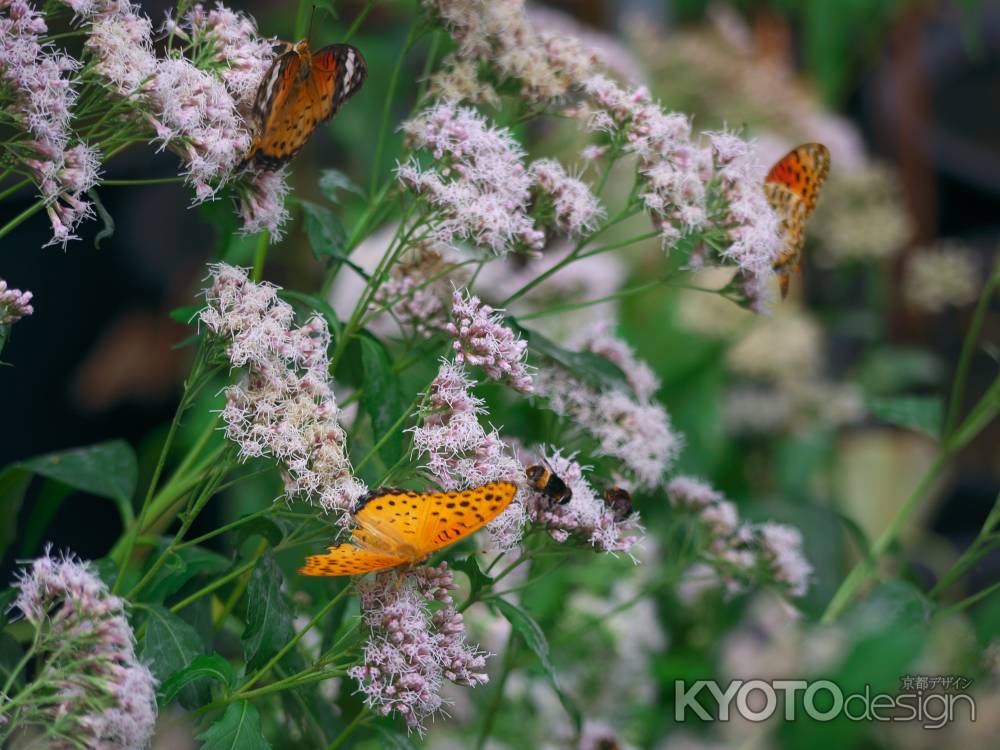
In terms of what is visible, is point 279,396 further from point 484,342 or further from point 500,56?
point 500,56

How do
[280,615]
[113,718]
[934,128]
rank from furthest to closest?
[934,128] < [280,615] < [113,718]

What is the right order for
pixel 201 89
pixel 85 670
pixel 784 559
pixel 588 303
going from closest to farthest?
pixel 85 670 < pixel 201 89 < pixel 588 303 < pixel 784 559

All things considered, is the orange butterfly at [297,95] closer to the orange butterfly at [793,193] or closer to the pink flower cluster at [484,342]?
the pink flower cluster at [484,342]

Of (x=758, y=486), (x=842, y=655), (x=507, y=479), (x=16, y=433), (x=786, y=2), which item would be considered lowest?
(x=16, y=433)

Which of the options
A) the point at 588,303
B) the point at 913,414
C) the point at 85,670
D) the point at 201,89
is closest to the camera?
the point at 85,670

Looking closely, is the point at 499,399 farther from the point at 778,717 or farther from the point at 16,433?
the point at 16,433

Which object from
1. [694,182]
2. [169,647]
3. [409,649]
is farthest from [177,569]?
[694,182]

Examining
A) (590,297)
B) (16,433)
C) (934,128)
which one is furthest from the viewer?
(934,128)

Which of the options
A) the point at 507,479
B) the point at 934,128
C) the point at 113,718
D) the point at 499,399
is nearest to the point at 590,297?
the point at 499,399
